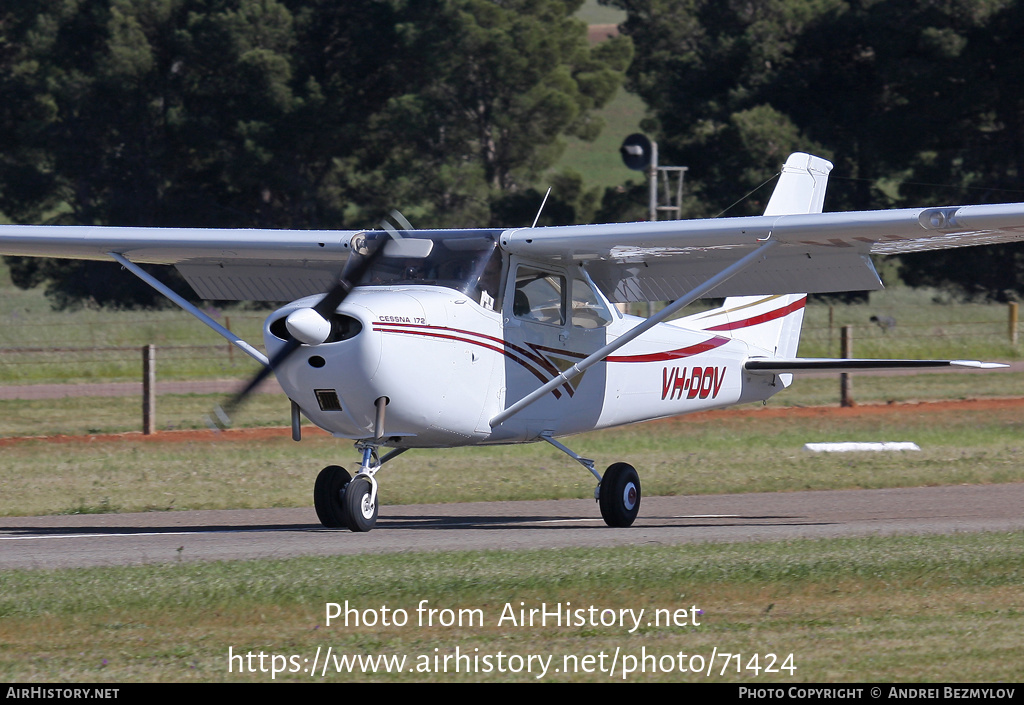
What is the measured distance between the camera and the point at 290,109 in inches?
1893

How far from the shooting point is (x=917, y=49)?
48156mm

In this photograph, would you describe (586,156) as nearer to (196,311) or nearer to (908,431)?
(908,431)

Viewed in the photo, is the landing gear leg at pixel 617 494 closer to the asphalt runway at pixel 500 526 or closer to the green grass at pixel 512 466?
the asphalt runway at pixel 500 526

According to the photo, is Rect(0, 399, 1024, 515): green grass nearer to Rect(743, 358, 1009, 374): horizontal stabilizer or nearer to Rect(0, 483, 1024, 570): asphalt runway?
Rect(0, 483, 1024, 570): asphalt runway

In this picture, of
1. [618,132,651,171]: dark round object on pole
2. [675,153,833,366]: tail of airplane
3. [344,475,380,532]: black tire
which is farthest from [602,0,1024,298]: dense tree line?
[344,475,380,532]: black tire

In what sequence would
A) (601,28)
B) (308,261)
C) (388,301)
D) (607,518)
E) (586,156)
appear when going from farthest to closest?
Result: (601,28)
(586,156)
(308,261)
(607,518)
(388,301)

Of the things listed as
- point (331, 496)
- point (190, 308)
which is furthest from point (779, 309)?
point (190, 308)

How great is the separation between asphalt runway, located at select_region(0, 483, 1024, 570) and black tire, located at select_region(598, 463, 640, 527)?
0.19 metres

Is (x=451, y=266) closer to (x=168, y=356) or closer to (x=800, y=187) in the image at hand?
(x=800, y=187)

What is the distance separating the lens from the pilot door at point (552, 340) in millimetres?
11406

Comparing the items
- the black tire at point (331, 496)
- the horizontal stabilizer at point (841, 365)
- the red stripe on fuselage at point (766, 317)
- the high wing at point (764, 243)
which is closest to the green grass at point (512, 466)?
the horizontal stabilizer at point (841, 365)

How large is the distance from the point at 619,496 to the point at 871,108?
140 feet

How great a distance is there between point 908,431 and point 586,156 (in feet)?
329
